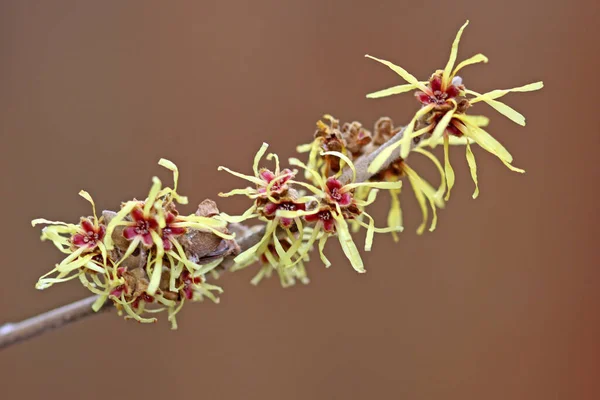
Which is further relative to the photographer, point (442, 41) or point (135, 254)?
point (442, 41)

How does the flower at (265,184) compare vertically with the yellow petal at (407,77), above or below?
below

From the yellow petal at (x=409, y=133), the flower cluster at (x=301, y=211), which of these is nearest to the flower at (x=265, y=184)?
the flower cluster at (x=301, y=211)

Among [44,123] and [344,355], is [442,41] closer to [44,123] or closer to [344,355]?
[344,355]

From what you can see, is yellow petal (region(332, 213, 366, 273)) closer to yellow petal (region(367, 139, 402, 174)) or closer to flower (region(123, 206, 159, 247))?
yellow petal (region(367, 139, 402, 174))

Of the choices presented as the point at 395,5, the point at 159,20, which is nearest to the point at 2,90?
the point at 159,20

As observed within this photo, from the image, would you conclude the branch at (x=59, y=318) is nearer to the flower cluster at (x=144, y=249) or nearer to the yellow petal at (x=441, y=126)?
the flower cluster at (x=144, y=249)

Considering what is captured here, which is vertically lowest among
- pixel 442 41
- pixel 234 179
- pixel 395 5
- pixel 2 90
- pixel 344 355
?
pixel 344 355

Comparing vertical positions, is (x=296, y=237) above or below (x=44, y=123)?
below
